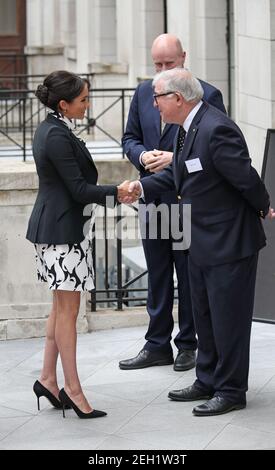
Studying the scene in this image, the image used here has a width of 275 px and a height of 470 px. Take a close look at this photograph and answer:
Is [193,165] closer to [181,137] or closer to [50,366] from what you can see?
[181,137]

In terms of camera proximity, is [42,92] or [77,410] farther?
[77,410]

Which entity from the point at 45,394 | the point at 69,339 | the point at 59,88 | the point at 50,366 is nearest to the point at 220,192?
the point at 59,88

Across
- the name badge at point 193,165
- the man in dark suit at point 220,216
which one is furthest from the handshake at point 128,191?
the name badge at point 193,165

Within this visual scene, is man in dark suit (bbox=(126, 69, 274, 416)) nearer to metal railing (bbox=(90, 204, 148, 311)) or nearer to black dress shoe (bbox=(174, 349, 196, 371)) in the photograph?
black dress shoe (bbox=(174, 349, 196, 371))

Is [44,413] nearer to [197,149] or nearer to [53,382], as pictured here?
[53,382]

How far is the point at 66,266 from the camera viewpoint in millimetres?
7523

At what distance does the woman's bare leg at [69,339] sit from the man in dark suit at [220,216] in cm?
65

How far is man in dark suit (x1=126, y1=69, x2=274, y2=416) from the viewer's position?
732 cm

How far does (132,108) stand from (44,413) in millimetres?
2065

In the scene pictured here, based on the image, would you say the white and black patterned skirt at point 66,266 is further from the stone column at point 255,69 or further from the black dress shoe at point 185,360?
the stone column at point 255,69

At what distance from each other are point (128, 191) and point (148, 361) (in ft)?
4.64

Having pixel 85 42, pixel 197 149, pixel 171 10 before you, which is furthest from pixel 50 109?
pixel 85 42

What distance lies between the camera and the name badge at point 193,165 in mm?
7375

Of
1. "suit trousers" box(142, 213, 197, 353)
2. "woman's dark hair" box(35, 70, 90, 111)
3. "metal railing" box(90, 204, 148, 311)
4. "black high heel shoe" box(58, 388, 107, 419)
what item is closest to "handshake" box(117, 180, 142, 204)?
"woman's dark hair" box(35, 70, 90, 111)
